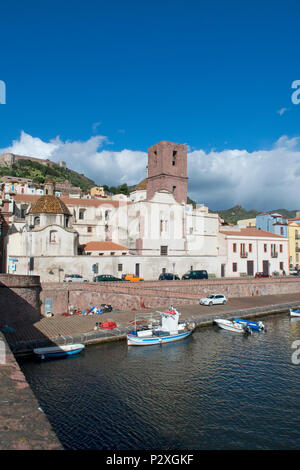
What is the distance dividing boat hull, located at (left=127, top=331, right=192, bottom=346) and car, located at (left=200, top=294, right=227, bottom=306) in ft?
29.0

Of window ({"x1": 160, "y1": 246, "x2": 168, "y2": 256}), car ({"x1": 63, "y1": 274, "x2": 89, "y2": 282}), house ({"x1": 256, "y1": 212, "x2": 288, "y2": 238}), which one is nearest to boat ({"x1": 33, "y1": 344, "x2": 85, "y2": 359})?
car ({"x1": 63, "y1": 274, "x2": 89, "y2": 282})

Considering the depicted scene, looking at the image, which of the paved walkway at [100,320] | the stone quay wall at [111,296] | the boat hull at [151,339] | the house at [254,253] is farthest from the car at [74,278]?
the house at [254,253]

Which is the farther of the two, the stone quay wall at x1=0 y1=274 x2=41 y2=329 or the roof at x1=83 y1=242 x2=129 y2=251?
the roof at x1=83 y1=242 x2=129 y2=251

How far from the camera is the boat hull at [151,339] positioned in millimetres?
21672

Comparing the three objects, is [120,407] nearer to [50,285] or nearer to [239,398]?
[239,398]

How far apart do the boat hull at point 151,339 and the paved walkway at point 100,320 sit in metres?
1.48

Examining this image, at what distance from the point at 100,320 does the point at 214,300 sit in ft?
39.7

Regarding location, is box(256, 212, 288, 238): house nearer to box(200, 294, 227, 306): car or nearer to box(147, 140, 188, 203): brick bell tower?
box(147, 140, 188, 203): brick bell tower

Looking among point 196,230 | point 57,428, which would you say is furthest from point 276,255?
point 57,428

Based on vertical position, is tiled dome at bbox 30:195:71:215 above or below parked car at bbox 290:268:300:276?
above

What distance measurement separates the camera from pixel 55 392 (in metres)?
15.0

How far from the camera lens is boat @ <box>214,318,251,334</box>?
25719 millimetres

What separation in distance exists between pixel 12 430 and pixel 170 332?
18.2 meters

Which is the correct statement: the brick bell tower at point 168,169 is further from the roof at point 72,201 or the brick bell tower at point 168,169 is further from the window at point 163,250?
the window at point 163,250
